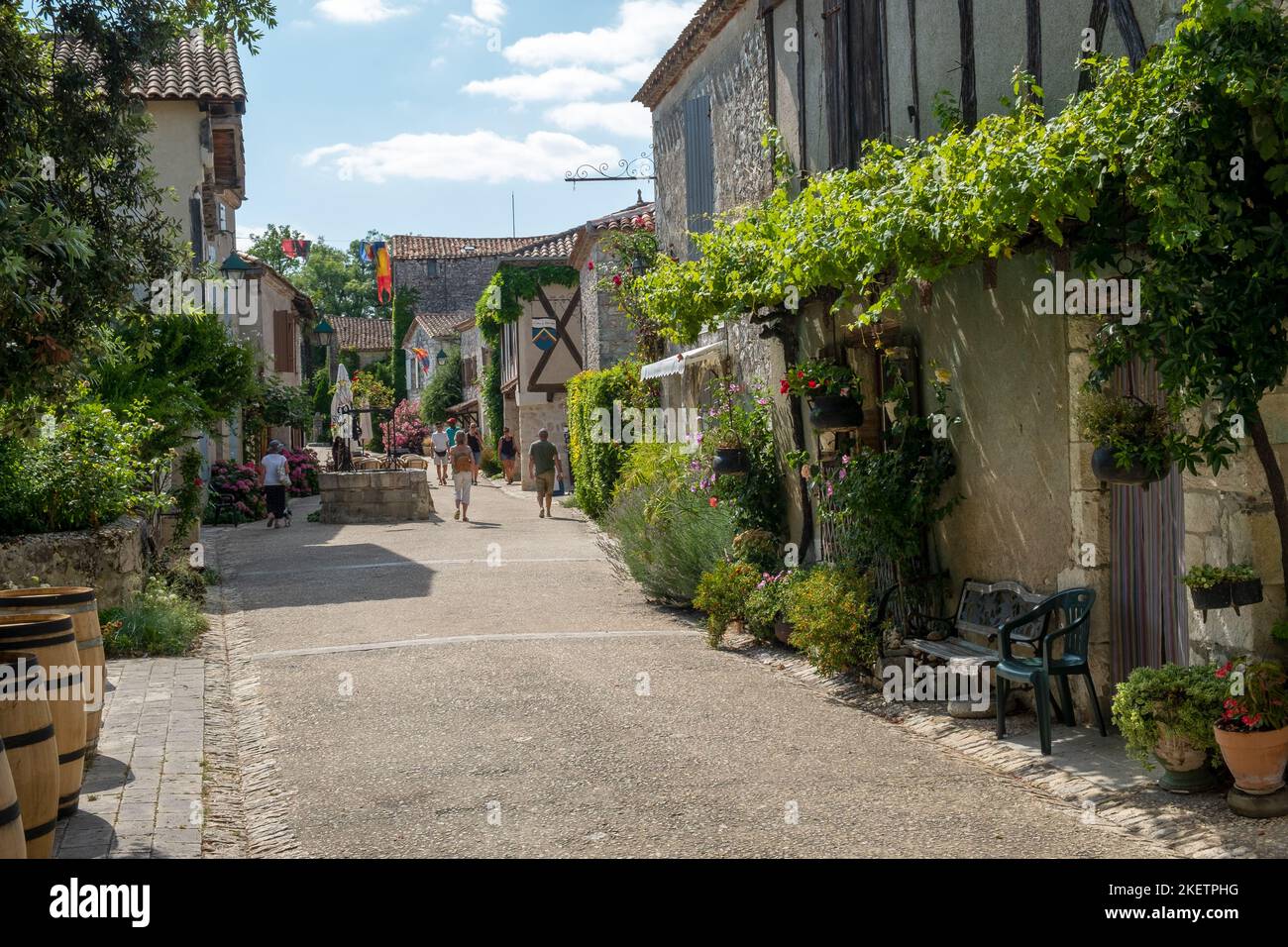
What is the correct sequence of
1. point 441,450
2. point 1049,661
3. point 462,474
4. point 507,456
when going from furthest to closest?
1. point 507,456
2. point 441,450
3. point 462,474
4. point 1049,661

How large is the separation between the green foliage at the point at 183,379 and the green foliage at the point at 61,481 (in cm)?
159

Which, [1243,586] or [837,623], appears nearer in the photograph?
[1243,586]

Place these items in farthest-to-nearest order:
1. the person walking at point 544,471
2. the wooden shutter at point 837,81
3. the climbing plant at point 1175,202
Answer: the person walking at point 544,471 → the wooden shutter at point 837,81 → the climbing plant at point 1175,202

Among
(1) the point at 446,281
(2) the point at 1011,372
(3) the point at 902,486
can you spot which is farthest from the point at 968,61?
(1) the point at 446,281

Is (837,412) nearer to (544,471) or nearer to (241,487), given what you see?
(544,471)

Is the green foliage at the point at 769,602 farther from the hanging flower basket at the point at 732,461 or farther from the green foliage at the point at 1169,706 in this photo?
the green foliage at the point at 1169,706

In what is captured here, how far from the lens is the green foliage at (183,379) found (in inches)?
564

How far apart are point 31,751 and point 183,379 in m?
12.1

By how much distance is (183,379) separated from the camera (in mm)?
15875

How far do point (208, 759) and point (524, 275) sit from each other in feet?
81.5

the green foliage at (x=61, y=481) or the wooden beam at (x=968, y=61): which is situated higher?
the wooden beam at (x=968, y=61)

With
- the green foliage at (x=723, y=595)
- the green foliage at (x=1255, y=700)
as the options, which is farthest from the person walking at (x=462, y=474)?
the green foliage at (x=1255, y=700)

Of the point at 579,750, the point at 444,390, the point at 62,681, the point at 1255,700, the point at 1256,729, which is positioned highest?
the point at 444,390

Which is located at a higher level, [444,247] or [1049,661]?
[444,247]
